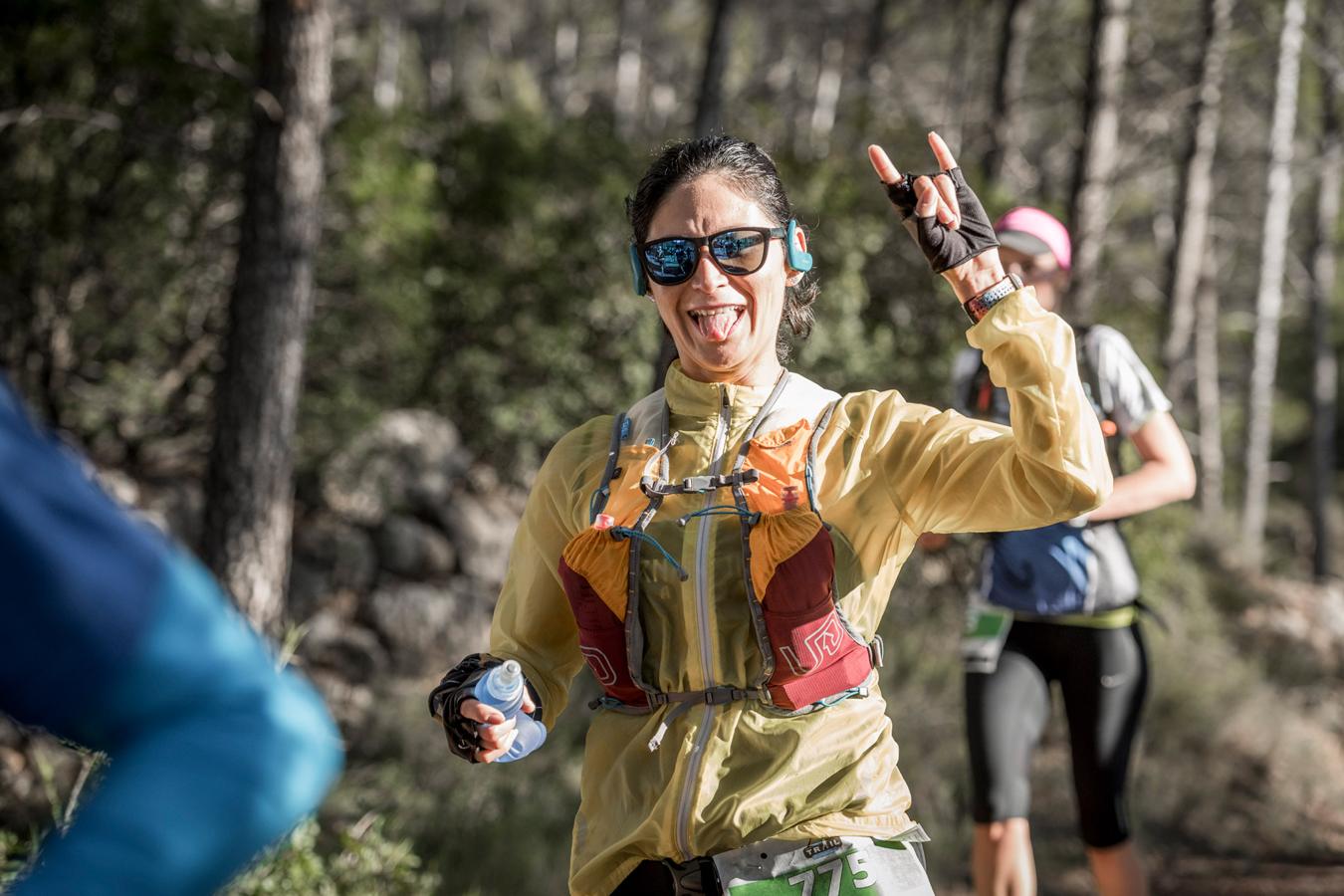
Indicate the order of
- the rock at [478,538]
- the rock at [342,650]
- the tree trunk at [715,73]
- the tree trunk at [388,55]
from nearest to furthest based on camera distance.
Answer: the tree trunk at [715,73] < the rock at [342,650] < the rock at [478,538] < the tree trunk at [388,55]

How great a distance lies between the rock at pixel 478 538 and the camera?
34.5 feet

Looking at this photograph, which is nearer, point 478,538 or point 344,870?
point 344,870

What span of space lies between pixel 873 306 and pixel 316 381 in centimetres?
438

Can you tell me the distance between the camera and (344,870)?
4191 millimetres

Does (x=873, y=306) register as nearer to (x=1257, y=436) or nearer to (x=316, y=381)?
(x=316, y=381)

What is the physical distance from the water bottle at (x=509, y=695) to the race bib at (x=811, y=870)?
14.9 inches

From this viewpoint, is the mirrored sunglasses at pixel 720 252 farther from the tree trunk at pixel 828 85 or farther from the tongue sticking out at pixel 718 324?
the tree trunk at pixel 828 85

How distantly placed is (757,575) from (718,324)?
1.68 ft

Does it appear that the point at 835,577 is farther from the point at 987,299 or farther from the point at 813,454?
the point at 987,299

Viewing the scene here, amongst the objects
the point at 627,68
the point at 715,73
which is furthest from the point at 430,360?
the point at 627,68

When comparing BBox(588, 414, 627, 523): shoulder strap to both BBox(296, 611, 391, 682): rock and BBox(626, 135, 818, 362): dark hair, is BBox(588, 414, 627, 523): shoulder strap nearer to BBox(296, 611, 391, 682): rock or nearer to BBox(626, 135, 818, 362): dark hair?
BBox(626, 135, 818, 362): dark hair

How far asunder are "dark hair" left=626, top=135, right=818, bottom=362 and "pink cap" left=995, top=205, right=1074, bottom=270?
1827 millimetres

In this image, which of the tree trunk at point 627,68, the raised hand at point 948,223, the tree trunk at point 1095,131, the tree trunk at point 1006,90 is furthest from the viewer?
the tree trunk at point 627,68

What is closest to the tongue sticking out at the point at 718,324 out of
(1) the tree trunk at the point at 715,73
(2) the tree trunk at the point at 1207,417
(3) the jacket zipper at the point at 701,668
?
(3) the jacket zipper at the point at 701,668
